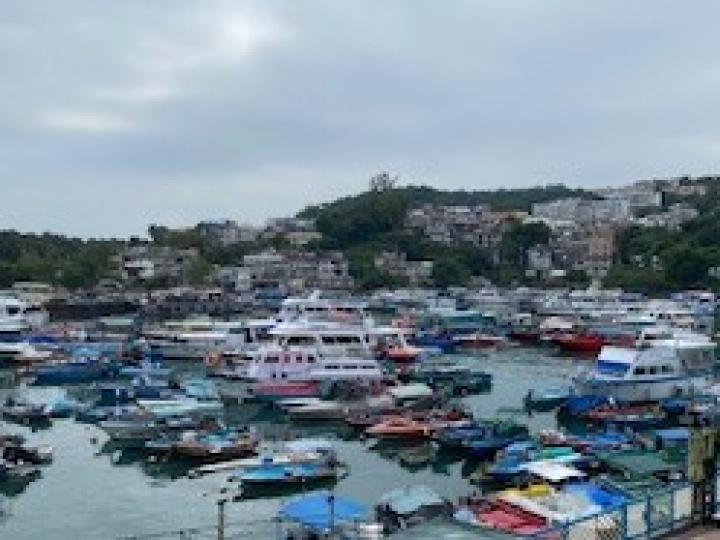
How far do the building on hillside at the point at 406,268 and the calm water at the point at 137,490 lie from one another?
93001mm

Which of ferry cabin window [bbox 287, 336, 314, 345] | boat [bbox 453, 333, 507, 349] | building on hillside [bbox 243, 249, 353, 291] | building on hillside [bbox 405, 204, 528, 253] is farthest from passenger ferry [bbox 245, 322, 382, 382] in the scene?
building on hillside [bbox 405, 204, 528, 253]

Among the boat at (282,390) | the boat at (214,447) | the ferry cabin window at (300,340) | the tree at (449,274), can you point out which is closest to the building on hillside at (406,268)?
the tree at (449,274)

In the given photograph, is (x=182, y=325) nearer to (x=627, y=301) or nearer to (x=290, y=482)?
(x=627, y=301)

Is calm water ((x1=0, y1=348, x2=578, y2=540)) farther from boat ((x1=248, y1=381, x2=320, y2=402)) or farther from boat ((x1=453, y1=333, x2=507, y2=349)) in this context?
boat ((x1=453, y1=333, x2=507, y2=349))

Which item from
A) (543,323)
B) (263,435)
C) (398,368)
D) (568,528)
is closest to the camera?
(568,528)

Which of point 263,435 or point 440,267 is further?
point 440,267

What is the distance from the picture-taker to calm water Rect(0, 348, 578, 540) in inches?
1190

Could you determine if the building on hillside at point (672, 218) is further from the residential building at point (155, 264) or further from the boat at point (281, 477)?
the boat at point (281, 477)

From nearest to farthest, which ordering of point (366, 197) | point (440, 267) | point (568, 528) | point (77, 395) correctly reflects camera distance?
point (568, 528), point (77, 395), point (440, 267), point (366, 197)

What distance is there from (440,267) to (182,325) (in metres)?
63.1

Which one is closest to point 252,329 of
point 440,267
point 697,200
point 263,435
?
point 263,435

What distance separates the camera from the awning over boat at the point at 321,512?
85.4 feet

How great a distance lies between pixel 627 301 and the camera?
98.1 meters

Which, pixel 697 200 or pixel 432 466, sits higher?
pixel 697 200
